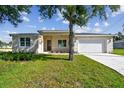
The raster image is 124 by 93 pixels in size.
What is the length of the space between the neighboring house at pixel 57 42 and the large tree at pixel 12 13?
3.56 m

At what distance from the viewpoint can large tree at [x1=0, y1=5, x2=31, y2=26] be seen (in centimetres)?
2055

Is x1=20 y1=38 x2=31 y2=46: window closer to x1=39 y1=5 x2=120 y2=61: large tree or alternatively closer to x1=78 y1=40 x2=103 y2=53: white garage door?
x1=78 y1=40 x2=103 y2=53: white garage door

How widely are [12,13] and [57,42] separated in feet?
28.5

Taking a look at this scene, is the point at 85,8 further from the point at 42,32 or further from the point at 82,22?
the point at 42,32

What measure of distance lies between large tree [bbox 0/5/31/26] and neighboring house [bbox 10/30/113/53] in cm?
356

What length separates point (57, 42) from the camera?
2867cm

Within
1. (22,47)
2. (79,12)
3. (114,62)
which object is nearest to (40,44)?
(22,47)

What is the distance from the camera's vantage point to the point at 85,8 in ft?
46.4

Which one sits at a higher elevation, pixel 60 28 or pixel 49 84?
pixel 60 28

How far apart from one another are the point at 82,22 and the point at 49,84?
24.7 ft

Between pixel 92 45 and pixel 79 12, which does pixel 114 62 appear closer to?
pixel 79 12

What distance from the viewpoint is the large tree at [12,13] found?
20.5 meters
